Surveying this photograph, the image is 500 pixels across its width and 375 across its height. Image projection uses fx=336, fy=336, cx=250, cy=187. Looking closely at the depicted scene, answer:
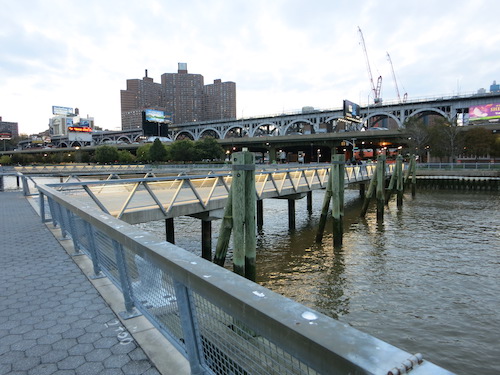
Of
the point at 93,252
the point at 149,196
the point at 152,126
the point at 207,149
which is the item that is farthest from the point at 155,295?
the point at 152,126

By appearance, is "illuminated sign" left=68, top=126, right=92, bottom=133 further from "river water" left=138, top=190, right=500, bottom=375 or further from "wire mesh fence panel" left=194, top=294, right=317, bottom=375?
"wire mesh fence panel" left=194, top=294, right=317, bottom=375

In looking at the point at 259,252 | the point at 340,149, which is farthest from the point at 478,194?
the point at 340,149

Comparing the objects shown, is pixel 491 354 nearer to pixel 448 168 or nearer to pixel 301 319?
pixel 301 319

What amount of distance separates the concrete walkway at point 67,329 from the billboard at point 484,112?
306 ft

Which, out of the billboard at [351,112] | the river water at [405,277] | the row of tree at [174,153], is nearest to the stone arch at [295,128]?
the billboard at [351,112]

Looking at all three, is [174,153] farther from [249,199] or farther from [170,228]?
[249,199]

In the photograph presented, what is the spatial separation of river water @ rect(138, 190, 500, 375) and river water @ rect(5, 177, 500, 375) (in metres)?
0.02

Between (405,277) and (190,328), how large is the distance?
11342 mm

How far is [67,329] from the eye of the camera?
3.78 meters

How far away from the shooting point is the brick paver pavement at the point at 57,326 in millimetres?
3096

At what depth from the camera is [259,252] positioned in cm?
1555

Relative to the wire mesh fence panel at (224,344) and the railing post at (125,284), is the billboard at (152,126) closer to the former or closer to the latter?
the railing post at (125,284)

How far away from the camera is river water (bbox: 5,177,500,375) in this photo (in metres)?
8.13

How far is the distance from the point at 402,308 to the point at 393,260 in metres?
4.70
